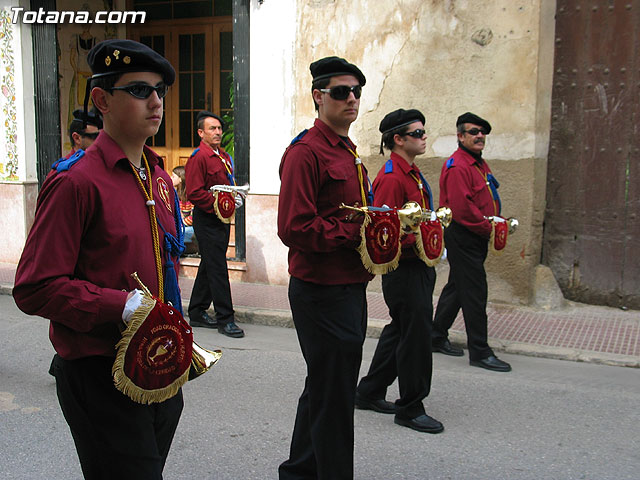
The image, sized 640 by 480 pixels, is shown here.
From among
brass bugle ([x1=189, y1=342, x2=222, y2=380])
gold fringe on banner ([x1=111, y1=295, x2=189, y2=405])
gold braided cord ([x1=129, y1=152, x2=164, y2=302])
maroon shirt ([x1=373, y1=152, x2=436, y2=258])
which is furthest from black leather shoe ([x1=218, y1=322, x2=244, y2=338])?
gold fringe on banner ([x1=111, y1=295, x2=189, y2=405])

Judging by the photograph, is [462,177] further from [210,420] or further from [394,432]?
[210,420]

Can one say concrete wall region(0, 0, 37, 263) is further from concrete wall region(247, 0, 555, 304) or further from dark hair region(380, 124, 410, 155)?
dark hair region(380, 124, 410, 155)

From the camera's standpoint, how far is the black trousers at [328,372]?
117 inches

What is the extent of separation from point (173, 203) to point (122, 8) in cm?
1010

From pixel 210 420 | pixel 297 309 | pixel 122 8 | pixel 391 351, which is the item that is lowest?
pixel 210 420

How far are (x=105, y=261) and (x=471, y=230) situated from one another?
3818 mm

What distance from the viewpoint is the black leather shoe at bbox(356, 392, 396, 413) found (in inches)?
178

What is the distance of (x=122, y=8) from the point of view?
11523mm

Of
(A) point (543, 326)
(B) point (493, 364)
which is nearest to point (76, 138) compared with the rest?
(B) point (493, 364)

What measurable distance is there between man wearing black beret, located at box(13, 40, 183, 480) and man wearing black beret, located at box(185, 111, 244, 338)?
4335mm

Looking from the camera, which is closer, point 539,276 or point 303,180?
point 303,180

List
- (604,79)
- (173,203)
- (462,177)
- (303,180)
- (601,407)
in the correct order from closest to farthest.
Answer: (173,203), (303,180), (601,407), (462,177), (604,79)

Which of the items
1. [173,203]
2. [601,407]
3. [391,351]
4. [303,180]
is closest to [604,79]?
[601,407]

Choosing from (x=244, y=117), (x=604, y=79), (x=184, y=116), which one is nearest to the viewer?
(x=604, y=79)
